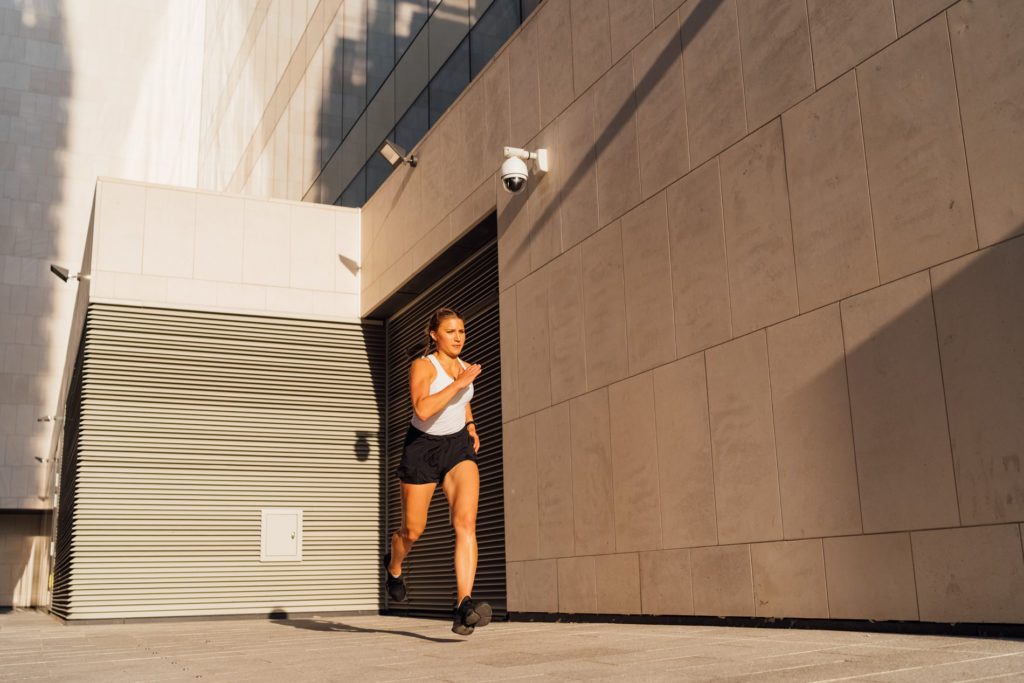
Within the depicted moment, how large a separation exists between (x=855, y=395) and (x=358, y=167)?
10.6 m

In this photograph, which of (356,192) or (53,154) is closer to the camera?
(356,192)

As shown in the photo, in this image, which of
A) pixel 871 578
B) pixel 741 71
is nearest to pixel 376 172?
pixel 741 71

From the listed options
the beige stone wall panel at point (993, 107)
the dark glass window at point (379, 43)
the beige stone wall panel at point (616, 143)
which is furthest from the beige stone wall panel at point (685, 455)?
the dark glass window at point (379, 43)

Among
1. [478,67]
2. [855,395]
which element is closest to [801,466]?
[855,395]

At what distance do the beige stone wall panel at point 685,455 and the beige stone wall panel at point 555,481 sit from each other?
1311mm

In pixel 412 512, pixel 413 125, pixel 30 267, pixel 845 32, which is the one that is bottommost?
pixel 412 512

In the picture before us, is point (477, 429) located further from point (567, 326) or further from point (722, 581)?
point (722, 581)

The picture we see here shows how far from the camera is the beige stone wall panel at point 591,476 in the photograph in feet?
24.4

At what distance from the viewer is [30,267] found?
33125mm

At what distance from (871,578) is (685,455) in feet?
5.75

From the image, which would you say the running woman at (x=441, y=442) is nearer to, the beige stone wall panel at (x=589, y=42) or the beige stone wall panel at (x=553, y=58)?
the beige stone wall panel at (x=589, y=42)

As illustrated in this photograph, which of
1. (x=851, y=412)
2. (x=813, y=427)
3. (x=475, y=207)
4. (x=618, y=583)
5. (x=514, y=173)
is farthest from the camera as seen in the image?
(x=475, y=207)

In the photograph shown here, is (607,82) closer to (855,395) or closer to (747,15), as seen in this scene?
(747,15)

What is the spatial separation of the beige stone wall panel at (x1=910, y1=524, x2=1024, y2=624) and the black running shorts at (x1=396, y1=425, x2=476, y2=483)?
7.98ft
